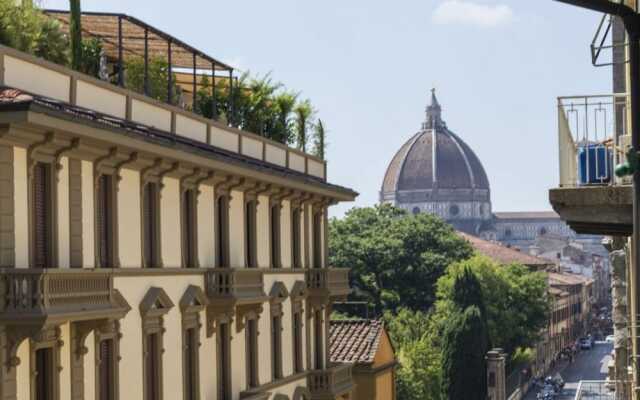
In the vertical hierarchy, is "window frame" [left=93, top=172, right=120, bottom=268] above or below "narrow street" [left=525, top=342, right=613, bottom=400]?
above

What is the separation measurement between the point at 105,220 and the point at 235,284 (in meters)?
6.62

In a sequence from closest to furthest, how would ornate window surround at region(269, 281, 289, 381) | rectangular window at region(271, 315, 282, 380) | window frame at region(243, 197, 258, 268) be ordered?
window frame at region(243, 197, 258, 268) → ornate window surround at region(269, 281, 289, 381) → rectangular window at region(271, 315, 282, 380)

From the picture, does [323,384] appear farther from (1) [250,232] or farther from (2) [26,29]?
(2) [26,29]

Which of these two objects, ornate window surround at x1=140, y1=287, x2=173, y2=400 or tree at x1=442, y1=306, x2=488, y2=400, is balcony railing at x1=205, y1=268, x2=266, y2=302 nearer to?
ornate window surround at x1=140, y1=287, x2=173, y2=400

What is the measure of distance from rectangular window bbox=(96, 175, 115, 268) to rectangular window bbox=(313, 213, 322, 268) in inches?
624

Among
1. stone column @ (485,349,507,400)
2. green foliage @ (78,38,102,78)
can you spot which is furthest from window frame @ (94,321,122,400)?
stone column @ (485,349,507,400)

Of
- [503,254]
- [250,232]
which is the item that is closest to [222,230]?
[250,232]

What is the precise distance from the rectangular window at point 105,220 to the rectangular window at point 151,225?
192 centimetres

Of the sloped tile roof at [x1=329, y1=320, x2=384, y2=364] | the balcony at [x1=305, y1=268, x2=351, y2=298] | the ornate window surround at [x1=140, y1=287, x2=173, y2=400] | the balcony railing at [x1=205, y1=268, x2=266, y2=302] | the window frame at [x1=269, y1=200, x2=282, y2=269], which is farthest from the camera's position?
the sloped tile roof at [x1=329, y1=320, x2=384, y2=364]

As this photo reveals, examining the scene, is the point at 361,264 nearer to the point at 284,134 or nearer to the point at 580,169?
the point at 284,134

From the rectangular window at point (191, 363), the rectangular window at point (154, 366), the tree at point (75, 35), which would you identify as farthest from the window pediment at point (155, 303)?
the tree at point (75, 35)

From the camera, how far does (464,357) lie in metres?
90.4

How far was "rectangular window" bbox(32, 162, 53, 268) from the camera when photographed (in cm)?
2153

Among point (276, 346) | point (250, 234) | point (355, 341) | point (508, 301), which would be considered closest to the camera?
point (250, 234)
